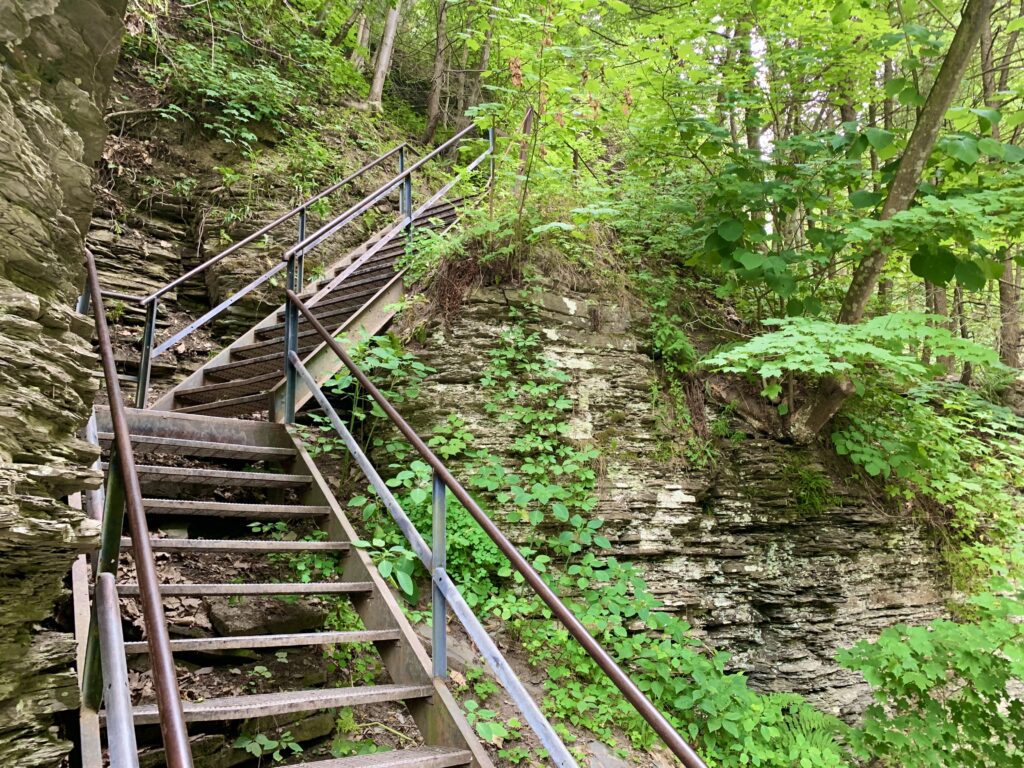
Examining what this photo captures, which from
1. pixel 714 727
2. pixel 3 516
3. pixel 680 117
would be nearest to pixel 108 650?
pixel 3 516

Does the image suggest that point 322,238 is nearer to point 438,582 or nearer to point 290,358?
point 290,358

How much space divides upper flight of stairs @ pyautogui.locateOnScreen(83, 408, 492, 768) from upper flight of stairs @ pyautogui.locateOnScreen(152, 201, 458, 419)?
1.91 feet

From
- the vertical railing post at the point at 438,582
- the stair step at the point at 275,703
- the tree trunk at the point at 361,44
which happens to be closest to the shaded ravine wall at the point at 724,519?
the vertical railing post at the point at 438,582

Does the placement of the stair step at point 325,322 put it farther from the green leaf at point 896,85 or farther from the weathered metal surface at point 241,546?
the green leaf at point 896,85

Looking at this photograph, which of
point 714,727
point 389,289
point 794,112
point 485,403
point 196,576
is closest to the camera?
point 196,576

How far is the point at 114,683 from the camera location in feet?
5.87

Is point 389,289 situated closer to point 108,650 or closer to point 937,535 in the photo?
point 108,650

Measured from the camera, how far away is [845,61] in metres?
4.83

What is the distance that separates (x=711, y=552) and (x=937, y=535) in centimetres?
260

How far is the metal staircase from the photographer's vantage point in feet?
6.06

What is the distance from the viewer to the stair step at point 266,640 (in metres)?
2.44

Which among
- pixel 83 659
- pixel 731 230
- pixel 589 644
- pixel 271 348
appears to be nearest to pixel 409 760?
pixel 589 644

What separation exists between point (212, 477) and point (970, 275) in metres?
4.99

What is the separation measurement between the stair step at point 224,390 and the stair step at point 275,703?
288cm
